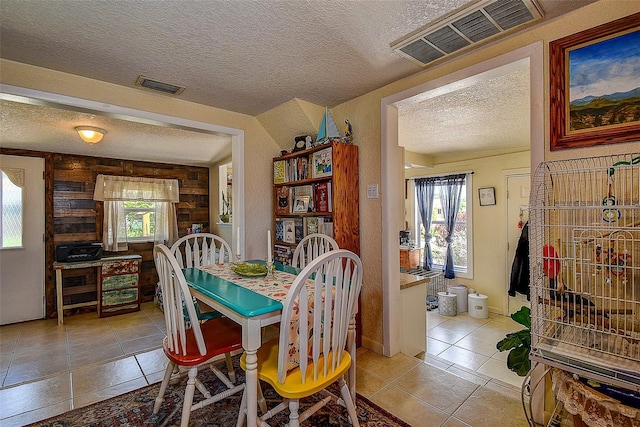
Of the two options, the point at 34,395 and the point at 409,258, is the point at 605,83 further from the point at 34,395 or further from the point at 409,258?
the point at 34,395

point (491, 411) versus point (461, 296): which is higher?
point (491, 411)

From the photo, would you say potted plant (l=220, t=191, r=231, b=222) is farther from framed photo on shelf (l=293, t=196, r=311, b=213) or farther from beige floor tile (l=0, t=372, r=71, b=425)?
beige floor tile (l=0, t=372, r=71, b=425)

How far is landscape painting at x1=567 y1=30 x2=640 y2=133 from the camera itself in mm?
1334

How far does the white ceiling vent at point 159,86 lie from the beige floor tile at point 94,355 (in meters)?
2.37

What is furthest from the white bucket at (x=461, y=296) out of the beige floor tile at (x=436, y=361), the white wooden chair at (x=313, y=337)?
the white wooden chair at (x=313, y=337)

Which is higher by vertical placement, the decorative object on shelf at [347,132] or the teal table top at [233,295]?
the decorative object on shelf at [347,132]

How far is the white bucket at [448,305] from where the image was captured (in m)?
4.48

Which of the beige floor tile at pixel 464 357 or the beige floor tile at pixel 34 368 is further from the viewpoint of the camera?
the beige floor tile at pixel 464 357

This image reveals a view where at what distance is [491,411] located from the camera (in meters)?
1.73

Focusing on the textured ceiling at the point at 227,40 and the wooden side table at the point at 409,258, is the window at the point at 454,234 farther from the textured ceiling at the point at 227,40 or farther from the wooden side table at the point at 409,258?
the textured ceiling at the point at 227,40

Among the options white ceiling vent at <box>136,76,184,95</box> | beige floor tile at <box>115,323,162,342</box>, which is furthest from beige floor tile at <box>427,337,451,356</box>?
white ceiling vent at <box>136,76,184,95</box>

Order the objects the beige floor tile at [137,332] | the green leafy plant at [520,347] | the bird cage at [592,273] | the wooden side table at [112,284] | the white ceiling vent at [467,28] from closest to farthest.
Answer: the bird cage at [592,273]
the white ceiling vent at [467,28]
the green leafy plant at [520,347]
the beige floor tile at [137,332]
the wooden side table at [112,284]

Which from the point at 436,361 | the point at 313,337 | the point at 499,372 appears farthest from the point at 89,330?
the point at 499,372

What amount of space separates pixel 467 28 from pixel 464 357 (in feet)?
10.2
